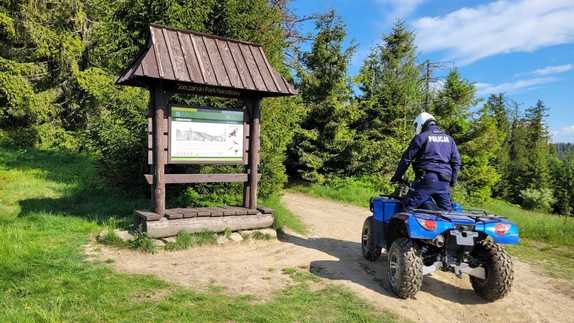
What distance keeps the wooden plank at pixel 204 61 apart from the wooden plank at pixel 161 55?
0.56 meters

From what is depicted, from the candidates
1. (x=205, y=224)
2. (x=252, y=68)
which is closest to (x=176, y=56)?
(x=252, y=68)

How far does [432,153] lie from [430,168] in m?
0.20

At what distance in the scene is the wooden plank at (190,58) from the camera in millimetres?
6301

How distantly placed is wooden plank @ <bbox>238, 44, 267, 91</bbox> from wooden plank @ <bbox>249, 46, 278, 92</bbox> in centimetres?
8

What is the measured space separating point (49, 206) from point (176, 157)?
391 cm

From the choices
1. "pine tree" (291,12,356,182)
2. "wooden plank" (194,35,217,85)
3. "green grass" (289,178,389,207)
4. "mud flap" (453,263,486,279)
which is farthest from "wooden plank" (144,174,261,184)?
"pine tree" (291,12,356,182)

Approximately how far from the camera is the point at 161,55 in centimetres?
625

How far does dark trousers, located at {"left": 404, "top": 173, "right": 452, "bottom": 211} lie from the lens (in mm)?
4938

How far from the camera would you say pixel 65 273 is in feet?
15.3

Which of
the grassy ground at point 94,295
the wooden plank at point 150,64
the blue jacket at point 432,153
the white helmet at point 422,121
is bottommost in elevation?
the grassy ground at point 94,295

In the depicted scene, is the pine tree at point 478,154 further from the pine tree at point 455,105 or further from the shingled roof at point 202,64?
the shingled roof at point 202,64

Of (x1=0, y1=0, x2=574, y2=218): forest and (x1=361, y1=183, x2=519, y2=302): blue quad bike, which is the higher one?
(x1=0, y1=0, x2=574, y2=218): forest

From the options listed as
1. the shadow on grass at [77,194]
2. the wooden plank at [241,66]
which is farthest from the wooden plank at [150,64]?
the shadow on grass at [77,194]

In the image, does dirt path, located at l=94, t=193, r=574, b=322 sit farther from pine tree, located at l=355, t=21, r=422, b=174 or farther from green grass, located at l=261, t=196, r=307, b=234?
pine tree, located at l=355, t=21, r=422, b=174
